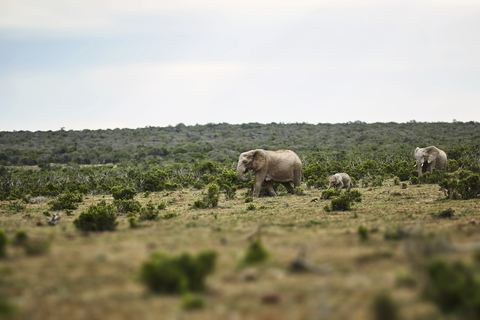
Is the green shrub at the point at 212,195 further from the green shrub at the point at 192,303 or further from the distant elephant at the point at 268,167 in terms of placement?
the green shrub at the point at 192,303

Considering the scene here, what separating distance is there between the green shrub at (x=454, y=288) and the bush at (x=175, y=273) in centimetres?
307

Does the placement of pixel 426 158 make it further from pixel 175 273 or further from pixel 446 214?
pixel 175 273

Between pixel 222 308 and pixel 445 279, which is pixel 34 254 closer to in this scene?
pixel 222 308

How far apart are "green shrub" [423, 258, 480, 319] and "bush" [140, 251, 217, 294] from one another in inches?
121

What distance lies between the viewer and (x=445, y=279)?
548 centimetres

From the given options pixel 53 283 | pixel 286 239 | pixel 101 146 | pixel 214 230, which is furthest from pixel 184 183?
pixel 101 146

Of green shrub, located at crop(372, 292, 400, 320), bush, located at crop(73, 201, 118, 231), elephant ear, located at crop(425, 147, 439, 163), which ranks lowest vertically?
bush, located at crop(73, 201, 118, 231)

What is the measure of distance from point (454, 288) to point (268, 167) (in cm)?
1777

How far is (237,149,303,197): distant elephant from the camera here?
22.8 m

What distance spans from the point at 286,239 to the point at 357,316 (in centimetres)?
421

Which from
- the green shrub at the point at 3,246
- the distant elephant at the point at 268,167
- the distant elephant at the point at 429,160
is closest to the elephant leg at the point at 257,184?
the distant elephant at the point at 268,167

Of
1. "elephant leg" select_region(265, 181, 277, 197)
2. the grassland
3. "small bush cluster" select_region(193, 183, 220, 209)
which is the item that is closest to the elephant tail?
"elephant leg" select_region(265, 181, 277, 197)

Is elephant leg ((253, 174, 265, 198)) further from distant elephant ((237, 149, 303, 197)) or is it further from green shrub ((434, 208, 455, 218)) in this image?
green shrub ((434, 208, 455, 218))

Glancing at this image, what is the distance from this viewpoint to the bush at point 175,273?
239 inches
